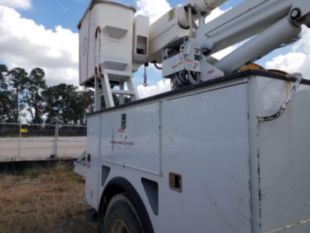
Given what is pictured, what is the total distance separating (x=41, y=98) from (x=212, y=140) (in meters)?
62.3

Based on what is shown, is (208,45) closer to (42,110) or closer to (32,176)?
(32,176)

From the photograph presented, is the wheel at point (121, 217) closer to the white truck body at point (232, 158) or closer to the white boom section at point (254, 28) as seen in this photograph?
the white truck body at point (232, 158)

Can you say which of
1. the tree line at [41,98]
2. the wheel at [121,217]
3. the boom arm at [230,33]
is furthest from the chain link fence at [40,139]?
the tree line at [41,98]

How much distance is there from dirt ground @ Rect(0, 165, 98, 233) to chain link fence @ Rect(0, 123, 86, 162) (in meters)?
2.34

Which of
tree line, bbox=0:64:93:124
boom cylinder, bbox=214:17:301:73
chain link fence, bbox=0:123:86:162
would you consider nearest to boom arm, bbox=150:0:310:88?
boom cylinder, bbox=214:17:301:73

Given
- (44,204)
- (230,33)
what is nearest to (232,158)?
(230,33)

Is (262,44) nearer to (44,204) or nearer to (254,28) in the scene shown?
(254,28)

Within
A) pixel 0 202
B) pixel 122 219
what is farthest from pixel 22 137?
pixel 122 219

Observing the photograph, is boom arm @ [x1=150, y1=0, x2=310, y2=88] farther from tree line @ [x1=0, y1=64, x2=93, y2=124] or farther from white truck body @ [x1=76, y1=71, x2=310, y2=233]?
tree line @ [x1=0, y1=64, x2=93, y2=124]

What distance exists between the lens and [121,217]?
287 centimetres

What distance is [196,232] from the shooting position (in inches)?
71.9

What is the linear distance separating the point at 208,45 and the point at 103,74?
1.94m

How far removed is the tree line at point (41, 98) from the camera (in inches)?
2240

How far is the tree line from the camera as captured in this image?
56906mm
